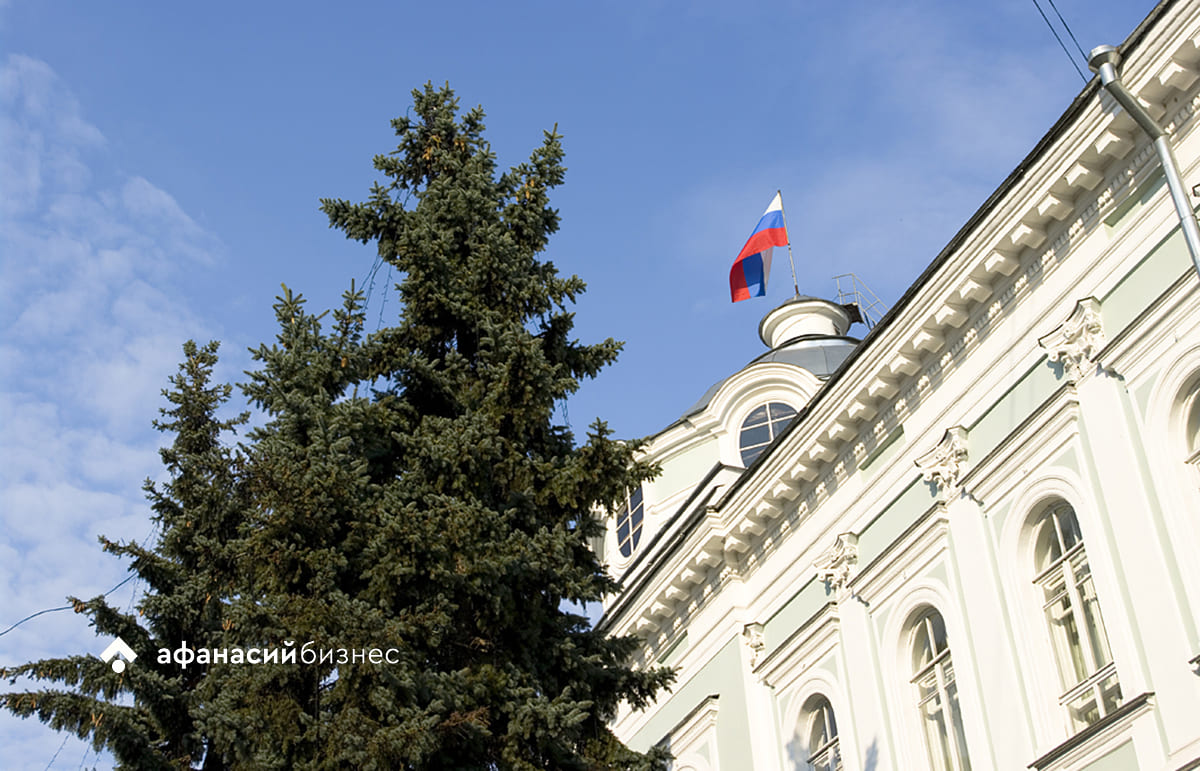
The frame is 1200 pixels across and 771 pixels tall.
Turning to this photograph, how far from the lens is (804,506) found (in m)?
18.0

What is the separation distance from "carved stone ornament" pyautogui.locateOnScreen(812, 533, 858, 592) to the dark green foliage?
462cm

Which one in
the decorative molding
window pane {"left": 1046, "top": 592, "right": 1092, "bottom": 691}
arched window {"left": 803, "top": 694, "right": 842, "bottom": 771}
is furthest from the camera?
arched window {"left": 803, "top": 694, "right": 842, "bottom": 771}

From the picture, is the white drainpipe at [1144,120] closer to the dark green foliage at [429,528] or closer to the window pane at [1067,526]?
the window pane at [1067,526]

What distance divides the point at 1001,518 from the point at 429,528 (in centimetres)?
648

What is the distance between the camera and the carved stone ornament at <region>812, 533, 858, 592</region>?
1683cm

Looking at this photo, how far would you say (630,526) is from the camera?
25.3 metres

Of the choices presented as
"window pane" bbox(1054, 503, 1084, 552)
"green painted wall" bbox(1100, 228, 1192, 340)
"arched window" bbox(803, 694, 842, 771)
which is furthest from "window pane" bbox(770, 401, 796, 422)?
"green painted wall" bbox(1100, 228, 1192, 340)

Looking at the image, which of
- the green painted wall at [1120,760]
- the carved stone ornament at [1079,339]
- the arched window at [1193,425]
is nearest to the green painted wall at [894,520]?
the carved stone ornament at [1079,339]

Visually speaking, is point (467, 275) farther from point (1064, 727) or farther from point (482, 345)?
point (1064, 727)

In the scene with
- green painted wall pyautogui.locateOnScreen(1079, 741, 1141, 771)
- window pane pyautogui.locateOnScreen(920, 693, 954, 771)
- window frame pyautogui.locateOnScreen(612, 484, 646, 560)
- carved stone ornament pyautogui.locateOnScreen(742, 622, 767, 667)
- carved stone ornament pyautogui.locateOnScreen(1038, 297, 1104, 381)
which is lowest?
green painted wall pyautogui.locateOnScreen(1079, 741, 1141, 771)

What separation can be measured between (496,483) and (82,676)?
479cm

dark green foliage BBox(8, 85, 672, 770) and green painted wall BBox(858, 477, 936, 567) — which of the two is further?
green painted wall BBox(858, 477, 936, 567)

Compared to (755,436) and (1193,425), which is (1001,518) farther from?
(755,436)

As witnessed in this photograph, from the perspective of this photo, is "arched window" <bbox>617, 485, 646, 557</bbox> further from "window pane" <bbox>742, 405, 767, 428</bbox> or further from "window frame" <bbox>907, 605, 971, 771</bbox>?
"window frame" <bbox>907, 605, 971, 771</bbox>
